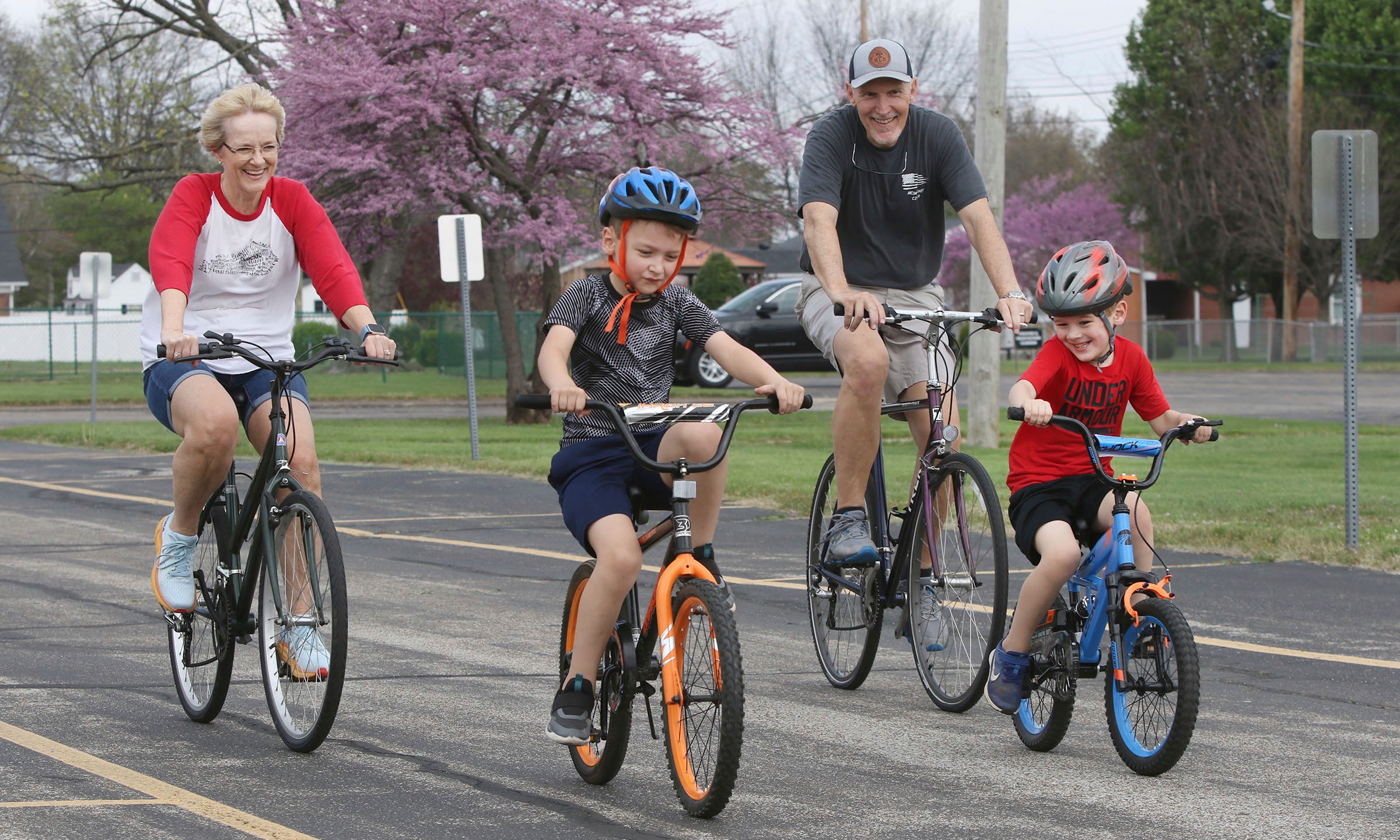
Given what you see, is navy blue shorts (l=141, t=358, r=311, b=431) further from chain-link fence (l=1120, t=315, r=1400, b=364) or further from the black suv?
chain-link fence (l=1120, t=315, r=1400, b=364)

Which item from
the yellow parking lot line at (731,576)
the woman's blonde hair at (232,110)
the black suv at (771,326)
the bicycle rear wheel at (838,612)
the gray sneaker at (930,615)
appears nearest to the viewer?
the woman's blonde hair at (232,110)

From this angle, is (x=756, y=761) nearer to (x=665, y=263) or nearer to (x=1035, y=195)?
(x=665, y=263)

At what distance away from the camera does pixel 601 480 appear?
4.66 metres

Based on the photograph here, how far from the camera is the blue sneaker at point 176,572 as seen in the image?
574 centimetres

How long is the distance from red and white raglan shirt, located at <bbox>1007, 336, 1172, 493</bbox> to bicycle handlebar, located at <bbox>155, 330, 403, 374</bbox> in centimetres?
198

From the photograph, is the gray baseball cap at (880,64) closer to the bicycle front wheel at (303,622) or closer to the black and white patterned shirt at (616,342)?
the black and white patterned shirt at (616,342)

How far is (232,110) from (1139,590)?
3172 millimetres

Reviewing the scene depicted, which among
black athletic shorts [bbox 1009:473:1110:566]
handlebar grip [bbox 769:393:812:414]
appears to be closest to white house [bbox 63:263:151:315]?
black athletic shorts [bbox 1009:473:1110:566]

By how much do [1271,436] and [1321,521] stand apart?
919 cm


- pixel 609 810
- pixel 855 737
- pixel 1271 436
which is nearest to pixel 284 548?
pixel 609 810

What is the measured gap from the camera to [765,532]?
11.0m

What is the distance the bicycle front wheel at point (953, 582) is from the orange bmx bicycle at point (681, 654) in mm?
1284

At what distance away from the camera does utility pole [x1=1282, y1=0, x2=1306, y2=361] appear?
43.3m

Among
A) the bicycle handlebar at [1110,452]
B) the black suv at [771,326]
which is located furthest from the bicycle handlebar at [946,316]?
the black suv at [771,326]
